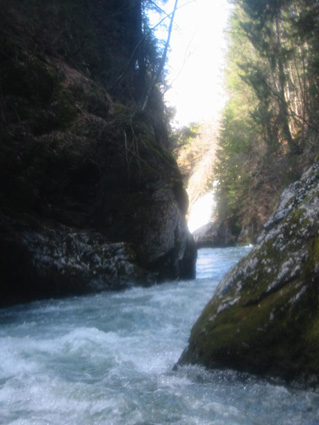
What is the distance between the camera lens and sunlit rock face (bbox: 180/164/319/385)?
10.3 feet

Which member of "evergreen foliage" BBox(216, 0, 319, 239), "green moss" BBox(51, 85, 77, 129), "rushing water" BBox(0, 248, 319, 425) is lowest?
"rushing water" BBox(0, 248, 319, 425)

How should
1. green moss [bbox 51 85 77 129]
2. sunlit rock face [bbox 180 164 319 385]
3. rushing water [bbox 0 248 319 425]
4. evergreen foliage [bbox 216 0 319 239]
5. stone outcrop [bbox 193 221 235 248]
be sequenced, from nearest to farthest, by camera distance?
rushing water [bbox 0 248 319 425] < sunlit rock face [bbox 180 164 319 385] < green moss [bbox 51 85 77 129] < evergreen foliage [bbox 216 0 319 239] < stone outcrop [bbox 193 221 235 248]

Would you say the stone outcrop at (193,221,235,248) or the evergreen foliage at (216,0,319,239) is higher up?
the evergreen foliage at (216,0,319,239)

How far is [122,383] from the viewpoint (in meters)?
3.38

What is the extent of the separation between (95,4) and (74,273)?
284 inches

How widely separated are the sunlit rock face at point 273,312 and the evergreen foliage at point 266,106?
618 cm

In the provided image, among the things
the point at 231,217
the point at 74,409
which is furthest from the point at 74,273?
the point at 231,217

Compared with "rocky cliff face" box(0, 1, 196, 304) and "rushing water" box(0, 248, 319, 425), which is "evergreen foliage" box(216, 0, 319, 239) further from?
"rushing water" box(0, 248, 319, 425)

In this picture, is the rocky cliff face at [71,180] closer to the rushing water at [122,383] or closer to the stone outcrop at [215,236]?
the rushing water at [122,383]

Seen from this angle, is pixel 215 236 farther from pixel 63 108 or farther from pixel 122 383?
pixel 122 383

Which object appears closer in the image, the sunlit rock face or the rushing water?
the rushing water

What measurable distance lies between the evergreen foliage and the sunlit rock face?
6.18 m

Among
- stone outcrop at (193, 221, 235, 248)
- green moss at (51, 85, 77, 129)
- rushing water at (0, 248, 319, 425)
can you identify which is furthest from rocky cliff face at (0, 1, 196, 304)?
stone outcrop at (193, 221, 235, 248)

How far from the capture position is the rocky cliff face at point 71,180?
7.71 metres
